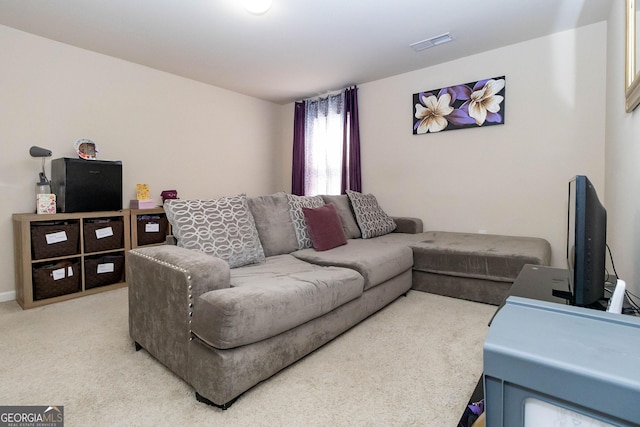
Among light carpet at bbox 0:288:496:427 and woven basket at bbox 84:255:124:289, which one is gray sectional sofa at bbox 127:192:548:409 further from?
woven basket at bbox 84:255:124:289

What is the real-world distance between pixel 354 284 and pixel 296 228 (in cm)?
94

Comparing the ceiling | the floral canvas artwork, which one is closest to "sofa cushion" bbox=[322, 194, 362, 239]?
the floral canvas artwork

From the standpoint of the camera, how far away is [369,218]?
348 cm

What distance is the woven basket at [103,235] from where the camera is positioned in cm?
294

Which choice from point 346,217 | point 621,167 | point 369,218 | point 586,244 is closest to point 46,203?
point 346,217

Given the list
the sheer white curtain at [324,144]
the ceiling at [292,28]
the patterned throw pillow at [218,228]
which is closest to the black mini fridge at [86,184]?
the ceiling at [292,28]

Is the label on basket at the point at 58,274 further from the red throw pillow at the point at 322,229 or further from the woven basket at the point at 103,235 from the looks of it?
the red throw pillow at the point at 322,229

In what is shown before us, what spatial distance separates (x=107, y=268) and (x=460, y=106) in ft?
13.0

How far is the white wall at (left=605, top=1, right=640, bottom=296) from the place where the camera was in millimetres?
1579

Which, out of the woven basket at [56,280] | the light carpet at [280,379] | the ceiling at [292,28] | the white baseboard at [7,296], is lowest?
the light carpet at [280,379]

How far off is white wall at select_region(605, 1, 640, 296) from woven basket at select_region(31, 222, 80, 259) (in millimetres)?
3830

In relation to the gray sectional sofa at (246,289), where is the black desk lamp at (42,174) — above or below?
above

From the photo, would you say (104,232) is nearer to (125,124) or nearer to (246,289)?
(125,124)

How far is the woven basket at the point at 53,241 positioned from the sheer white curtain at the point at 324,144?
2865mm
